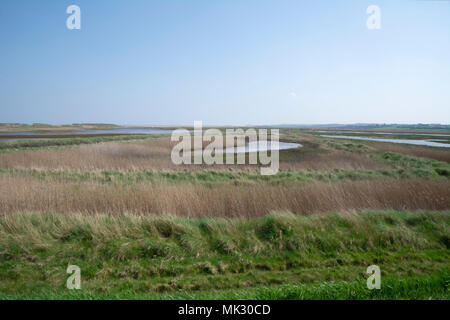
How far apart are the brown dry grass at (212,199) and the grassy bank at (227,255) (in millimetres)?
1547

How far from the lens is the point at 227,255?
5.57 m

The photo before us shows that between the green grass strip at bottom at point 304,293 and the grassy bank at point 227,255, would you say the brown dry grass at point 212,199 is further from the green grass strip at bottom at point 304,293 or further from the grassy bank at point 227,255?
the green grass strip at bottom at point 304,293

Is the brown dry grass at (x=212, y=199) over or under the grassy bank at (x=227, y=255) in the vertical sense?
over

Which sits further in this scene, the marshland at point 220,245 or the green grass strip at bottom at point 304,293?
the marshland at point 220,245

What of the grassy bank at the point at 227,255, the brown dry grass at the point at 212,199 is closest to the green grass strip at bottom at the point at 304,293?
the grassy bank at the point at 227,255

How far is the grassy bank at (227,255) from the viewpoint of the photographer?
4184 mm

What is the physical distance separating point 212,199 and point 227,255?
3.94 m

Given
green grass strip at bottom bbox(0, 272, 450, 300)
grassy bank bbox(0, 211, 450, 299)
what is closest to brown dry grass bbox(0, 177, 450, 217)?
grassy bank bbox(0, 211, 450, 299)

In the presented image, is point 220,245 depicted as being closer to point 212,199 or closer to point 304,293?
point 304,293
